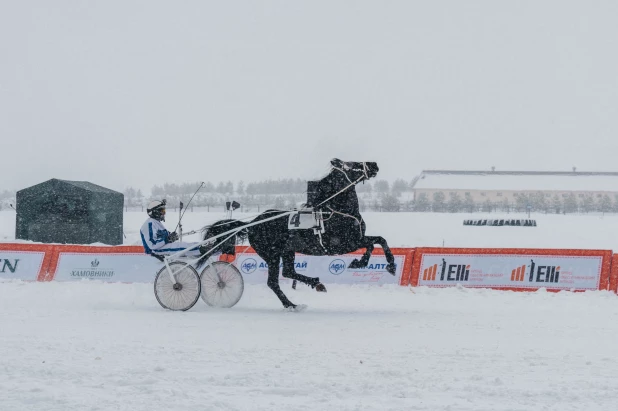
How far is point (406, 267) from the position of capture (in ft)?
45.9

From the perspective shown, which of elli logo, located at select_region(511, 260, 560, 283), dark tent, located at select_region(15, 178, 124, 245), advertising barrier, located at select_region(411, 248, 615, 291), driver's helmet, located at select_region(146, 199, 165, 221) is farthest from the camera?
dark tent, located at select_region(15, 178, 124, 245)

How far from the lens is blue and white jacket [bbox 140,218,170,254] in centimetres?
1078

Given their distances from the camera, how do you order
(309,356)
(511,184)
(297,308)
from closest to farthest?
(309,356) → (297,308) → (511,184)

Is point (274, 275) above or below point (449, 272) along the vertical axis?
above

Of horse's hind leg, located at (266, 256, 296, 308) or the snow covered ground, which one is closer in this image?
the snow covered ground

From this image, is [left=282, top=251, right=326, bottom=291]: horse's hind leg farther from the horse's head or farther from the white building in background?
the white building in background

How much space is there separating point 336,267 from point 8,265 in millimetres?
6975

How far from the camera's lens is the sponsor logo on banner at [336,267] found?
14.1 metres

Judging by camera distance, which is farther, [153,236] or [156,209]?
[156,209]

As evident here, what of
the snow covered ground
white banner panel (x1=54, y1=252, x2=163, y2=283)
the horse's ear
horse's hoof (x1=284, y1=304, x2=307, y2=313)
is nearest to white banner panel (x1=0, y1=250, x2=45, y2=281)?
white banner panel (x1=54, y1=252, x2=163, y2=283)

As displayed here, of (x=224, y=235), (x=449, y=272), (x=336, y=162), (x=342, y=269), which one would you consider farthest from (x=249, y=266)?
(x=336, y=162)

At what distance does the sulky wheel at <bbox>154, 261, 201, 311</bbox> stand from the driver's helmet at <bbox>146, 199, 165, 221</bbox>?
2.86ft

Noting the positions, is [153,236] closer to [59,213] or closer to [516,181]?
[59,213]

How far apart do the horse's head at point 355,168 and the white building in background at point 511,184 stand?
9377 cm
